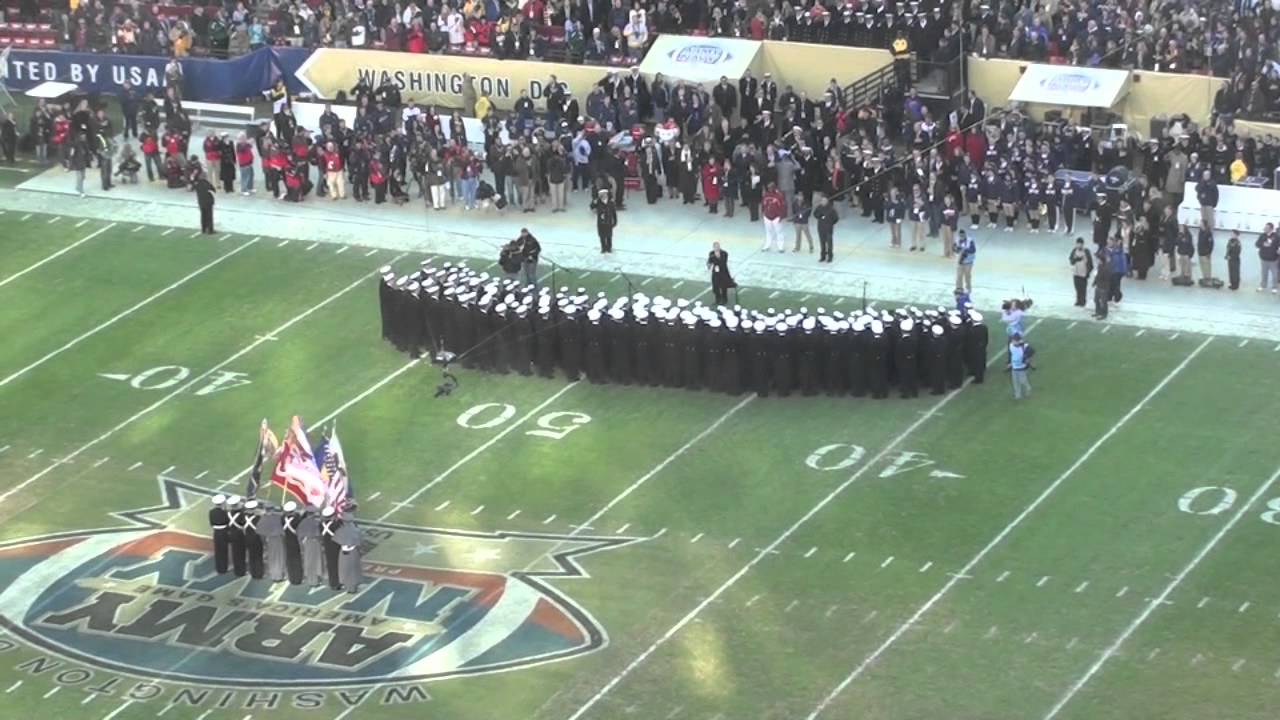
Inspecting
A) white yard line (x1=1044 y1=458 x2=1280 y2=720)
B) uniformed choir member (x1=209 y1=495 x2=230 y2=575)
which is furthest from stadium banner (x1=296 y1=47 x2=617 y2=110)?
white yard line (x1=1044 y1=458 x2=1280 y2=720)

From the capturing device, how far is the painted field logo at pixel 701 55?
44.8 meters

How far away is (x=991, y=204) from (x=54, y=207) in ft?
51.7

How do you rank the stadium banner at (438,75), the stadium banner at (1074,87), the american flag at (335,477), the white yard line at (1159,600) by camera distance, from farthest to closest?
the stadium banner at (438,75), the stadium banner at (1074,87), the american flag at (335,477), the white yard line at (1159,600)

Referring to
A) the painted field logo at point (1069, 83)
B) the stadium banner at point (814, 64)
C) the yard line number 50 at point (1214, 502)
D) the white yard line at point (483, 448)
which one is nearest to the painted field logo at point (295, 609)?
the white yard line at point (483, 448)

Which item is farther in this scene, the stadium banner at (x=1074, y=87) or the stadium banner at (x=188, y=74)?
the stadium banner at (x=188, y=74)

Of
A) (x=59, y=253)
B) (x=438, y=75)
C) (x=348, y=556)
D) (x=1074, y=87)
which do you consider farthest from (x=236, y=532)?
(x=438, y=75)

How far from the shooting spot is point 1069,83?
42.1 meters

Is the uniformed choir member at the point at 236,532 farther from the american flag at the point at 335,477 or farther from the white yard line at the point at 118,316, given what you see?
the white yard line at the point at 118,316

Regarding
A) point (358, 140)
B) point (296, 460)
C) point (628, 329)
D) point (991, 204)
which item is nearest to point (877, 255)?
point (991, 204)

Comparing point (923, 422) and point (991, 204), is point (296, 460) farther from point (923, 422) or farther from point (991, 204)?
point (991, 204)

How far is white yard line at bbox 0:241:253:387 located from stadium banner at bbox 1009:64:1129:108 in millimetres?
12958

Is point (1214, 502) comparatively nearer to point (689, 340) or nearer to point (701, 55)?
point (689, 340)

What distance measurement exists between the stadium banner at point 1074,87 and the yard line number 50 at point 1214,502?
1290cm

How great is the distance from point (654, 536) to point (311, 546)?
397 centimetres
